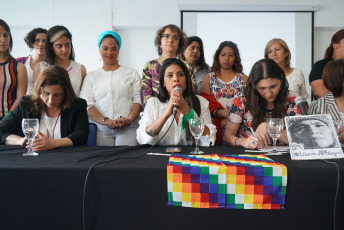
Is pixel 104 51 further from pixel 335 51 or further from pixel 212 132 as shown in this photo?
pixel 335 51

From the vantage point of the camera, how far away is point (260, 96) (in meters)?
1.95

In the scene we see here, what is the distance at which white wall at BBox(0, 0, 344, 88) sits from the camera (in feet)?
16.1

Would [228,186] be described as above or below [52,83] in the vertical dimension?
below

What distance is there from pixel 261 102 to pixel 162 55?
1.05 metres

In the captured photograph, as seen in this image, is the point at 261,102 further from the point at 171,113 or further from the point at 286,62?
the point at 286,62

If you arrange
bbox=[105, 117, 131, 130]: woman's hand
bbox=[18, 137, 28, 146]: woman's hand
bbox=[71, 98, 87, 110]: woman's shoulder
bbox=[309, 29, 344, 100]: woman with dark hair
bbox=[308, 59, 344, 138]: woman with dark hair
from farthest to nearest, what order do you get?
bbox=[309, 29, 344, 100]: woman with dark hair, bbox=[105, 117, 131, 130]: woman's hand, bbox=[71, 98, 87, 110]: woman's shoulder, bbox=[308, 59, 344, 138]: woman with dark hair, bbox=[18, 137, 28, 146]: woman's hand

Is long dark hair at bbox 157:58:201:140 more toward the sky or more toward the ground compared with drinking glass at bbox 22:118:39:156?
more toward the sky

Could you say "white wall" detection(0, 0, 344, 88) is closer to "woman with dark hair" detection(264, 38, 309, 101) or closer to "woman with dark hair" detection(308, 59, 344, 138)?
"woman with dark hair" detection(264, 38, 309, 101)

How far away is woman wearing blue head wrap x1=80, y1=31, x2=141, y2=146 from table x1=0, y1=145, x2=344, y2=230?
120 cm

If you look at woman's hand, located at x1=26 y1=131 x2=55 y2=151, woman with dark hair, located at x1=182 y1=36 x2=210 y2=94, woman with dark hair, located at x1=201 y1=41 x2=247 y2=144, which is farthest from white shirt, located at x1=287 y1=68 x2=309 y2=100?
woman's hand, located at x1=26 y1=131 x2=55 y2=151

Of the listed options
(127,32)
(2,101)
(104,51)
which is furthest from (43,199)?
(127,32)

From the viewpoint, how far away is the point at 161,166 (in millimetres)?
1149

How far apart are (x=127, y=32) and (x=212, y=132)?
3795 mm

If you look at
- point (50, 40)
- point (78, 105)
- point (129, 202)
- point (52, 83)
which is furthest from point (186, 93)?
point (50, 40)
